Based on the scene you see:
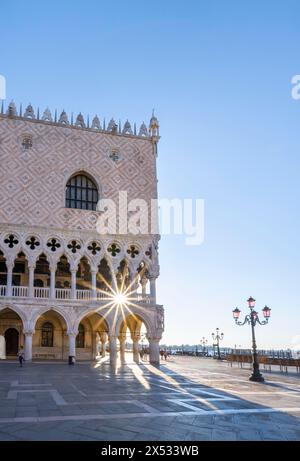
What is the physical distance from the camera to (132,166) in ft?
90.7

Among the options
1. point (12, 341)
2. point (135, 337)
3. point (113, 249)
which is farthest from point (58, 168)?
point (135, 337)

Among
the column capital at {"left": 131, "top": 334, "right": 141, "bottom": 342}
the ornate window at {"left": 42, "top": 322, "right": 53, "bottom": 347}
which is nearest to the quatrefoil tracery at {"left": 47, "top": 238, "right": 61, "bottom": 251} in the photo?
the ornate window at {"left": 42, "top": 322, "right": 53, "bottom": 347}

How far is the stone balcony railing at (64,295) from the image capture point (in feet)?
76.7

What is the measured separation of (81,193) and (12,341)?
9384 mm

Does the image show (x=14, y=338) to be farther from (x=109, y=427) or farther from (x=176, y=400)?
(x=109, y=427)

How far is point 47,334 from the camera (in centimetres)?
2644

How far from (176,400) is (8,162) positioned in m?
19.5

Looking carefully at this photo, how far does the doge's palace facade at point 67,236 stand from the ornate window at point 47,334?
0.19ft

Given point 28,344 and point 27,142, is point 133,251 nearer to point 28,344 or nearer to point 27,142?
point 28,344

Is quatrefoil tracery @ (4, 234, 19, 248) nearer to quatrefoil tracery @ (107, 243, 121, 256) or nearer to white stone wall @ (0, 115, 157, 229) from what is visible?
white stone wall @ (0, 115, 157, 229)

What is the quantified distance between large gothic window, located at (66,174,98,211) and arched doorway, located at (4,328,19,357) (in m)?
7.88

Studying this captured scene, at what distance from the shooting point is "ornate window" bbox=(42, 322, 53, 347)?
2625cm
